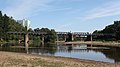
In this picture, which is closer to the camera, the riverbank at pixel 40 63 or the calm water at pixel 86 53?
the riverbank at pixel 40 63

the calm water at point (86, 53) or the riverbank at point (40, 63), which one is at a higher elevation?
the riverbank at point (40, 63)

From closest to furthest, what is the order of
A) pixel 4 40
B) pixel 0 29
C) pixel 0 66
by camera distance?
pixel 0 66, pixel 0 29, pixel 4 40

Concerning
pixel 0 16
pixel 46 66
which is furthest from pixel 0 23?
pixel 46 66

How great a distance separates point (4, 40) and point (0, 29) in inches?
554

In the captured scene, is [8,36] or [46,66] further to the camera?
[8,36]

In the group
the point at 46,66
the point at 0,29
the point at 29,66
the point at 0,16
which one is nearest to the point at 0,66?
the point at 29,66

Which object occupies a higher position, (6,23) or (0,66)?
(6,23)

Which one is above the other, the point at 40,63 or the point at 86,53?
the point at 40,63

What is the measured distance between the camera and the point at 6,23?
199 metres

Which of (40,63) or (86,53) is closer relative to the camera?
(40,63)

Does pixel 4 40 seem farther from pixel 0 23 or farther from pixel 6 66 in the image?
pixel 6 66

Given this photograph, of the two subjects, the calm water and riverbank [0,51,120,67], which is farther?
the calm water

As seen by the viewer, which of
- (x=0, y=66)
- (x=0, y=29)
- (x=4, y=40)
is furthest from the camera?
(x=4, y=40)

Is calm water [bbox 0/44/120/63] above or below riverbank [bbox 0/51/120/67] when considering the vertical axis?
below
